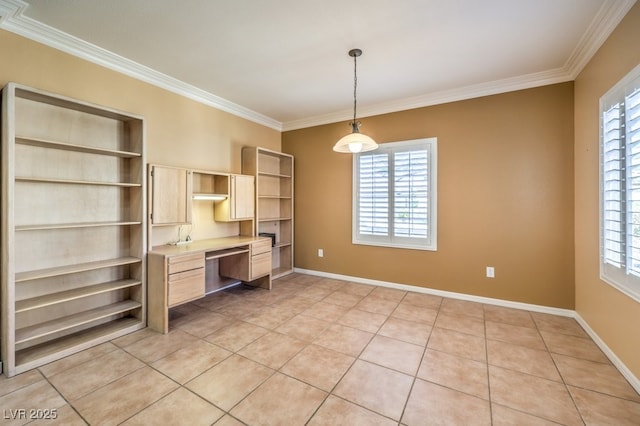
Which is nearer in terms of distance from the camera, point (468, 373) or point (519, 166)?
point (468, 373)

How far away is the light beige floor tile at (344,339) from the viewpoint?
243cm

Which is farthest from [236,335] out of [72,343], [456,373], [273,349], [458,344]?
[458,344]

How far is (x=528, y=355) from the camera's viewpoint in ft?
7.62

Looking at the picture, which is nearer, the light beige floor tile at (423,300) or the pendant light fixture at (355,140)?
the pendant light fixture at (355,140)

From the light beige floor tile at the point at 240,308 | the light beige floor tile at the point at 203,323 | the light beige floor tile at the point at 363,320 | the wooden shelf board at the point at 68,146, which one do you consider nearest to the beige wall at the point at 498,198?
the light beige floor tile at the point at 363,320

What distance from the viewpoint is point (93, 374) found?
6.75ft

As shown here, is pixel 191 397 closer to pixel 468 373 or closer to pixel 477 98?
pixel 468 373

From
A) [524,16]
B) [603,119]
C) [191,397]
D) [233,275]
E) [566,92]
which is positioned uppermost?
[524,16]

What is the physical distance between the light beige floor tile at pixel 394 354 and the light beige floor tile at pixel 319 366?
0.67ft

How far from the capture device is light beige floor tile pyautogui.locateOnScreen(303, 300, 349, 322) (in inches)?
122

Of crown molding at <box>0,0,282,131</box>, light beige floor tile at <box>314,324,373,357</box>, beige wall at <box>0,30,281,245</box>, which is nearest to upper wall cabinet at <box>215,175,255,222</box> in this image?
beige wall at <box>0,30,281,245</box>

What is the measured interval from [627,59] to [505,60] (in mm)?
1037

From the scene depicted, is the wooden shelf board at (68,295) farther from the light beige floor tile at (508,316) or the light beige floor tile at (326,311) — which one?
the light beige floor tile at (508,316)

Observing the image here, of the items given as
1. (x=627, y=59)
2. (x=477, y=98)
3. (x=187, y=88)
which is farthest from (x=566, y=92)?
(x=187, y=88)
